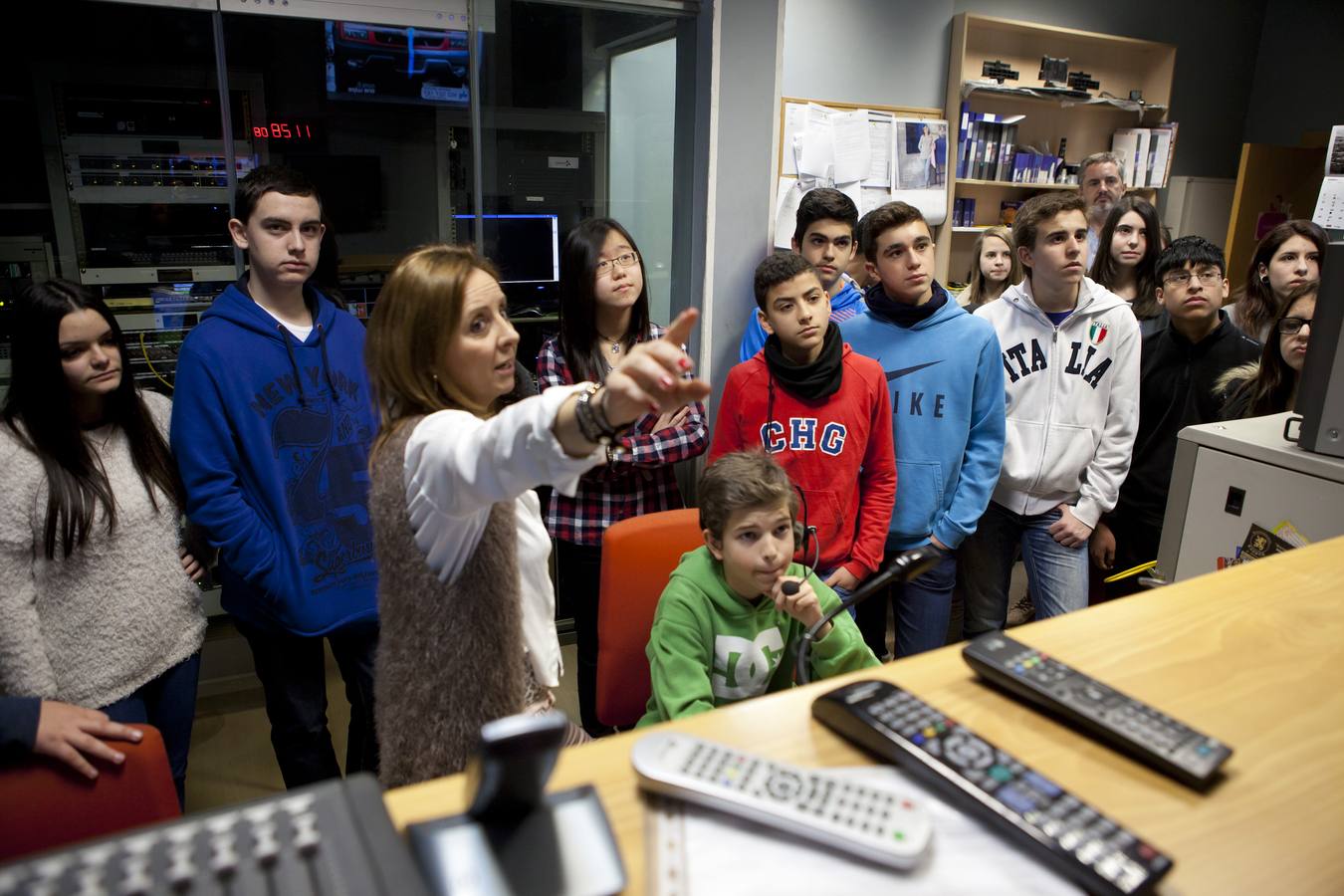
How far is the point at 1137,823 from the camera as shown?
2.19ft

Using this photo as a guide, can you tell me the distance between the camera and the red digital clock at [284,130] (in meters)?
2.59

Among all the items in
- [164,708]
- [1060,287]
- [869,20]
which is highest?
[869,20]

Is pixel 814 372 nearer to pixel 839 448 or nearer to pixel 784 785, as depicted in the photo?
pixel 839 448

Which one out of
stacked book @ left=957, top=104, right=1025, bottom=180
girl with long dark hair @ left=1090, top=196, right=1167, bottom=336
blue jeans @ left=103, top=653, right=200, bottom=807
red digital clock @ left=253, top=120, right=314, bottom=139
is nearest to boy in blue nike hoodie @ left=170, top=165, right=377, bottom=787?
blue jeans @ left=103, top=653, right=200, bottom=807

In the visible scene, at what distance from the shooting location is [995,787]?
0.67 metres

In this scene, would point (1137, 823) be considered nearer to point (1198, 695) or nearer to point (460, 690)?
point (1198, 695)

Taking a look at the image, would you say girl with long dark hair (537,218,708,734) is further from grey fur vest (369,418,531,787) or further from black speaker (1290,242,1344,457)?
black speaker (1290,242,1344,457)

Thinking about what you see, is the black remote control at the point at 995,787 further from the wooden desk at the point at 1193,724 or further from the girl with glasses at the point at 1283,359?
the girl with glasses at the point at 1283,359

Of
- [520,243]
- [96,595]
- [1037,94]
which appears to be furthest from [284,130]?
[1037,94]

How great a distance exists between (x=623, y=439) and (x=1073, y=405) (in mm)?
1175

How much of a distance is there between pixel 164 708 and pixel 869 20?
12.3ft

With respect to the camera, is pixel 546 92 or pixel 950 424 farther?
pixel 546 92

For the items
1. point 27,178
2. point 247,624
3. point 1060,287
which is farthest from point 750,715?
point 27,178

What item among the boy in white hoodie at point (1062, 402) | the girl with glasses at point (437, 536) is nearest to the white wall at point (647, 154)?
the boy in white hoodie at point (1062, 402)
